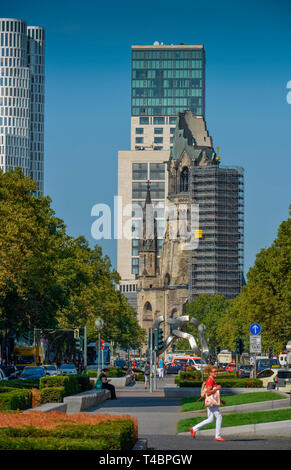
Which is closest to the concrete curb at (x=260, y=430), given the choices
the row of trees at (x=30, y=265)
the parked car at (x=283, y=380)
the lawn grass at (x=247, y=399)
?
the lawn grass at (x=247, y=399)

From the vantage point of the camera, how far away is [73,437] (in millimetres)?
16172

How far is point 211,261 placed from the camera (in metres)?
196

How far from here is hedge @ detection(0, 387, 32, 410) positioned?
83.5ft

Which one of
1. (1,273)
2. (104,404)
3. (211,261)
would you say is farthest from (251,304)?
(211,261)

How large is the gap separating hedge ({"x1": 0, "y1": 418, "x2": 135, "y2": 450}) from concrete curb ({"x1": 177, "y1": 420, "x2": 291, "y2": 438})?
716 centimetres

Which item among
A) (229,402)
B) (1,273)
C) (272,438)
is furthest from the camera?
(1,273)

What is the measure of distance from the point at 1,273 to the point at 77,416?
1109 inches

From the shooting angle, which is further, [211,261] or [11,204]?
[211,261]

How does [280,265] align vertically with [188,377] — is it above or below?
above

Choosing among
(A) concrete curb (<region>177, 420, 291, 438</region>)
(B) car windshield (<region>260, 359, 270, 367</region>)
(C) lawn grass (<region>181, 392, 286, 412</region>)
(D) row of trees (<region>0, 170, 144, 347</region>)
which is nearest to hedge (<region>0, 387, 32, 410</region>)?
(A) concrete curb (<region>177, 420, 291, 438</region>)

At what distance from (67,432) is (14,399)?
9.91 metres

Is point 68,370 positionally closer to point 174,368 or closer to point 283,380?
point 283,380

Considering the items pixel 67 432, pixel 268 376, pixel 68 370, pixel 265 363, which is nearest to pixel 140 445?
pixel 67 432

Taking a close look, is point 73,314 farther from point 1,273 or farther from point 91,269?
point 1,273
